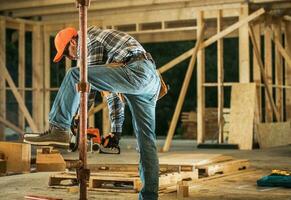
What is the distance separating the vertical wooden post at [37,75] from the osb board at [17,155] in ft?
29.8

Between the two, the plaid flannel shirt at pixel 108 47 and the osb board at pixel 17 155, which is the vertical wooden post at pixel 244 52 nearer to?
the osb board at pixel 17 155

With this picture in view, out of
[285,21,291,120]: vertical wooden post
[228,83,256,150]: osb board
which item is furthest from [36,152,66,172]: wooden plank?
[285,21,291,120]: vertical wooden post

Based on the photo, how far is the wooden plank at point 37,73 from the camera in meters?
18.1

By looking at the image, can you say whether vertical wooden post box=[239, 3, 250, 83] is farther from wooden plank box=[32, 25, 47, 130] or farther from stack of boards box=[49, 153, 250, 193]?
wooden plank box=[32, 25, 47, 130]

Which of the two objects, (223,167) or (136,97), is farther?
(223,167)

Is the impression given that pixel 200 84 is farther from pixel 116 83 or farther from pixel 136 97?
pixel 116 83

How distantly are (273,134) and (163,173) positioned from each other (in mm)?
8486

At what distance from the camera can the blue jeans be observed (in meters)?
3.97

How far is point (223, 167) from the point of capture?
9.10m

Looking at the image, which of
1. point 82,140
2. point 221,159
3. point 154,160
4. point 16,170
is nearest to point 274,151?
point 221,159

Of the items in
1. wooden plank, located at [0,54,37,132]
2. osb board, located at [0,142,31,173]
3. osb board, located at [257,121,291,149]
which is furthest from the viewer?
wooden plank, located at [0,54,37,132]

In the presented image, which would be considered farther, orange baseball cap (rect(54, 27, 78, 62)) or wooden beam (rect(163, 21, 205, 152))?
wooden beam (rect(163, 21, 205, 152))

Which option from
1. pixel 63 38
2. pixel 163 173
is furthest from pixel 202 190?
pixel 63 38

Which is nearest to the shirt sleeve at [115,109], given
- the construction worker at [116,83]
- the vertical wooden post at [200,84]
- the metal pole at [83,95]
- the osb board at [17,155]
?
the construction worker at [116,83]
